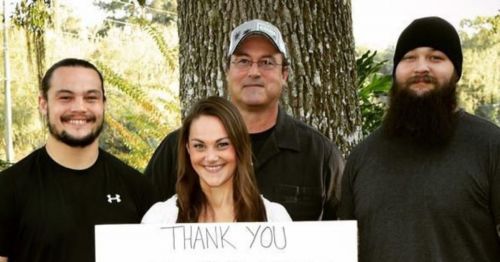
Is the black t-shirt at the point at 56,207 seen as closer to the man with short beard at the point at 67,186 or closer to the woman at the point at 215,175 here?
the man with short beard at the point at 67,186

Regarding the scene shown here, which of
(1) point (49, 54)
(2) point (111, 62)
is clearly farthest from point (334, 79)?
(2) point (111, 62)

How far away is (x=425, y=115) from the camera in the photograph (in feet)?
11.6

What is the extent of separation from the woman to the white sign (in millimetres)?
168

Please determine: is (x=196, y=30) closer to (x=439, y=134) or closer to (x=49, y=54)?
(x=439, y=134)

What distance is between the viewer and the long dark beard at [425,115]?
3.49m

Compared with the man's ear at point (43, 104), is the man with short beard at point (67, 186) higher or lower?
lower

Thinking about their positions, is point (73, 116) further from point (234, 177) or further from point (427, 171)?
point (427, 171)

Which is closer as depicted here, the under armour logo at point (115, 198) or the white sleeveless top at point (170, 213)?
the white sleeveless top at point (170, 213)

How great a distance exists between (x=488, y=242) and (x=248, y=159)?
1167mm

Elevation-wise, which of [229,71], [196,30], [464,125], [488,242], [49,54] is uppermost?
[49,54]

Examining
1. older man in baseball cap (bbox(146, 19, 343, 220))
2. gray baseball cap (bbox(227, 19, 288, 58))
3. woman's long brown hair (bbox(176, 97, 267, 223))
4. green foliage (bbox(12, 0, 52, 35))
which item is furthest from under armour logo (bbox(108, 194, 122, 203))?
green foliage (bbox(12, 0, 52, 35))

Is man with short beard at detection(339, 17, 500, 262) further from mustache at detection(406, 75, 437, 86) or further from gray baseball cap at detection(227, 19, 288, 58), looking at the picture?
gray baseball cap at detection(227, 19, 288, 58)

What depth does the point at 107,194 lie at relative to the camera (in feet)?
12.0

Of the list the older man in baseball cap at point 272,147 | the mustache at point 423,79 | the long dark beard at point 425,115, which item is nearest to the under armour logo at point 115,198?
the older man in baseball cap at point 272,147
